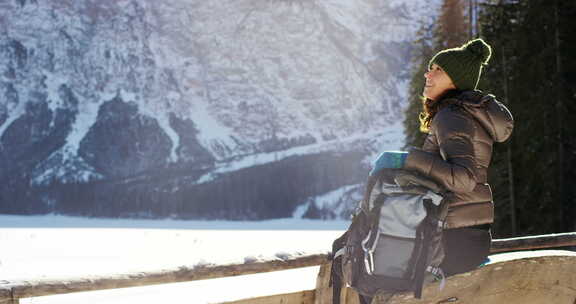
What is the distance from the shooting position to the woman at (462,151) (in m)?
2.35

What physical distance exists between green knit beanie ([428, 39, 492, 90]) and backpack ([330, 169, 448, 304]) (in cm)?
56

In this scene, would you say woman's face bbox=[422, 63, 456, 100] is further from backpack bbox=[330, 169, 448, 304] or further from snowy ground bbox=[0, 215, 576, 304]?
snowy ground bbox=[0, 215, 576, 304]

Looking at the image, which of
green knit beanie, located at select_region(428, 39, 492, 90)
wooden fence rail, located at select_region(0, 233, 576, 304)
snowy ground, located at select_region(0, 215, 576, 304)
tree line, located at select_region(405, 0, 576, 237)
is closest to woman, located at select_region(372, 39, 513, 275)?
green knit beanie, located at select_region(428, 39, 492, 90)

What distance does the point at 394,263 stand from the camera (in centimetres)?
231

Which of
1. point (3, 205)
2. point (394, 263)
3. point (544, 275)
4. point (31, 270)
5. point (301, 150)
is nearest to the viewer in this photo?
point (394, 263)

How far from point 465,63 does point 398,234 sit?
88 cm

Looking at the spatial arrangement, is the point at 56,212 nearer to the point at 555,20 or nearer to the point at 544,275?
the point at 555,20

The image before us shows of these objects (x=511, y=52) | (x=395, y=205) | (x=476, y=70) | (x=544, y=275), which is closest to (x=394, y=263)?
(x=395, y=205)

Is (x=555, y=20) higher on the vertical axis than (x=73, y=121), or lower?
lower

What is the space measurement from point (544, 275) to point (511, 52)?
59.0ft

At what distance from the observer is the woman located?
235 centimetres

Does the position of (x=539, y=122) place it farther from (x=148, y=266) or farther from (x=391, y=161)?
(x=148, y=266)

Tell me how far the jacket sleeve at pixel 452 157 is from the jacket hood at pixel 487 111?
5 centimetres

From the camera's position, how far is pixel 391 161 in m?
2.40
